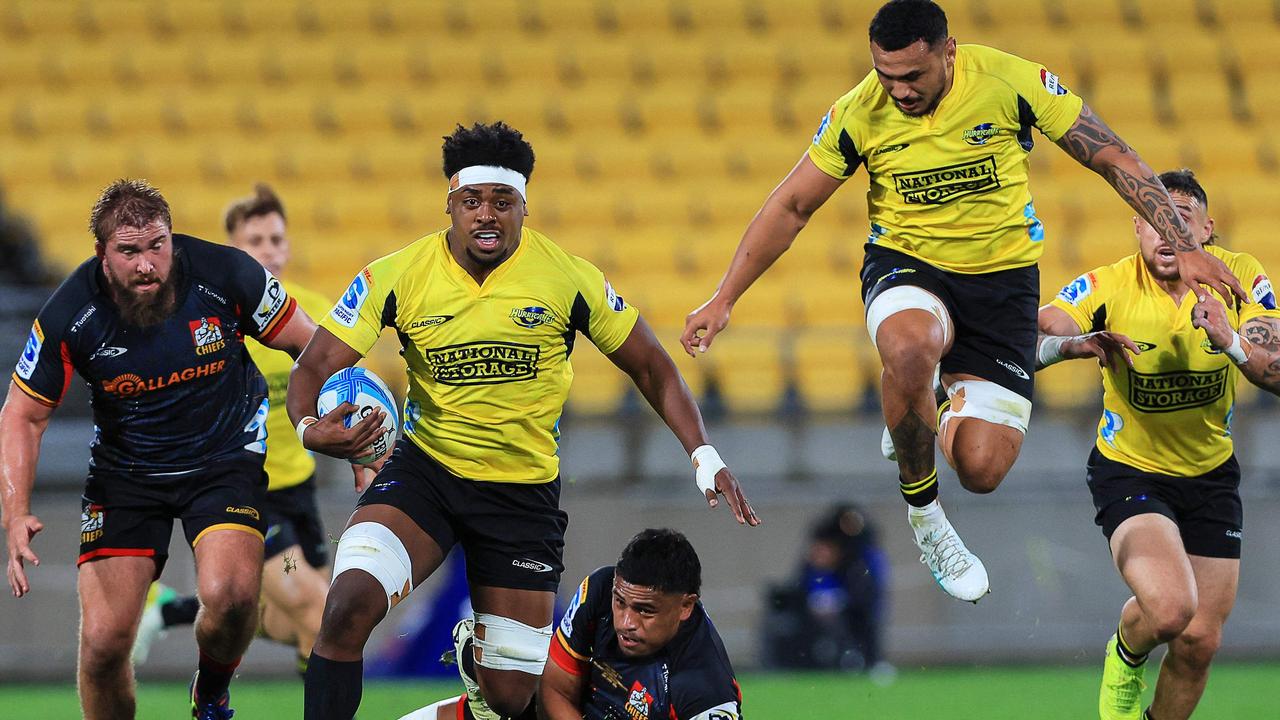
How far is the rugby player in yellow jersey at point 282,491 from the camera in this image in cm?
893

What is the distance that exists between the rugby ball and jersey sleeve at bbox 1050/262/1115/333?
3.40 m

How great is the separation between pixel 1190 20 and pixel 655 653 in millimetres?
14670

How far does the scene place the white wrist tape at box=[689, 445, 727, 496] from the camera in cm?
657

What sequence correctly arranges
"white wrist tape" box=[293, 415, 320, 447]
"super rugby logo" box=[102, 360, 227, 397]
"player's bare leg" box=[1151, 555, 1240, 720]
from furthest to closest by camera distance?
"player's bare leg" box=[1151, 555, 1240, 720] < "super rugby logo" box=[102, 360, 227, 397] < "white wrist tape" box=[293, 415, 320, 447]

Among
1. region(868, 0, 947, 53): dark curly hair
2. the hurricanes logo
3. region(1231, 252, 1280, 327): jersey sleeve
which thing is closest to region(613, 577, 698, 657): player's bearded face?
the hurricanes logo

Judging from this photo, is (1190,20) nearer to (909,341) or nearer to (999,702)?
(999,702)

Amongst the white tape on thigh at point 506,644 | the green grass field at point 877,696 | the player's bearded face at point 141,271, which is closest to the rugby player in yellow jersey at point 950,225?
the white tape on thigh at point 506,644

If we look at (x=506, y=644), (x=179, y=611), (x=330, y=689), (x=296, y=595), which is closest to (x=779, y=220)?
(x=506, y=644)

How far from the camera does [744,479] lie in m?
13.0

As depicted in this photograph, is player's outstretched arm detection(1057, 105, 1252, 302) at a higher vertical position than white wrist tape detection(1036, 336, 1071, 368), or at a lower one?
higher

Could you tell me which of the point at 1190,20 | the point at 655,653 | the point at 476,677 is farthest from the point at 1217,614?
the point at 1190,20

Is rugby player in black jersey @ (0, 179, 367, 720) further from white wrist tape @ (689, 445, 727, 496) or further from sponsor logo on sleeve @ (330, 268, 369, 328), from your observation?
white wrist tape @ (689, 445, 727, 496)

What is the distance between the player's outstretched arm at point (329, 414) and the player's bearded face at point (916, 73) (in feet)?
8.17

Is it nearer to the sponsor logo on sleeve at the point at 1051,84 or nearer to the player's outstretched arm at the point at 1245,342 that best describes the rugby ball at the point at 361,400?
the sponsor logo on sleeve at the point at 1051,84
